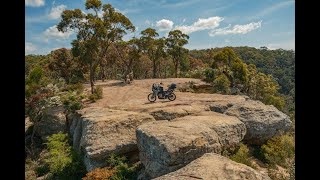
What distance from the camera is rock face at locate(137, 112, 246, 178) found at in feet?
43.8

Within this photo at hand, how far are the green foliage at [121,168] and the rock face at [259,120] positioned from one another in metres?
7.73

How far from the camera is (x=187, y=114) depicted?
20547mm

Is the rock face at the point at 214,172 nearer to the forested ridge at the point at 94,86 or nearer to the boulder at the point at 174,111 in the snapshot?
the forested ridge at the point at 94,86

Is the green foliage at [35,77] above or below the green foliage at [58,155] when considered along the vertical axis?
above

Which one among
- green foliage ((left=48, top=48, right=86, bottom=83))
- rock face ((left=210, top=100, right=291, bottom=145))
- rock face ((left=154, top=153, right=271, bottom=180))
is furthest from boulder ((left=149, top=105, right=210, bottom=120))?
green foliage ((left=48, top=48, right=86, bottom=83))

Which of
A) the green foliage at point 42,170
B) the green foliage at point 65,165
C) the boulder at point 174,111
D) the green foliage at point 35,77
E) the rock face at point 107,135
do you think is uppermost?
the green foliage at point 35,77

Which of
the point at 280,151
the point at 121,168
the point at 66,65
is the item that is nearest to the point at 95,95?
the point at 121,168

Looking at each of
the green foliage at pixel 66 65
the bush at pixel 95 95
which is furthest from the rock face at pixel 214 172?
the green foliage at pixel 66 65

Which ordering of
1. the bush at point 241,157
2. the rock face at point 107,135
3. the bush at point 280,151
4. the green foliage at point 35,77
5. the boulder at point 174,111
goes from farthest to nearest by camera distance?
the green foliage at point 35,77 < the boulder at point 174,111 < the bush at point 280,151 < the rock face at point 107,135 < the bush at point 241,157

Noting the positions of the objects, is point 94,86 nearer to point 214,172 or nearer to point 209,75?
point 209,75

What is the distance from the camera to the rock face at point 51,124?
26297mm

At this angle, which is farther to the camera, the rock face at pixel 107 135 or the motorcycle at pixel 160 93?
the motorcycle at pixel 160 93
